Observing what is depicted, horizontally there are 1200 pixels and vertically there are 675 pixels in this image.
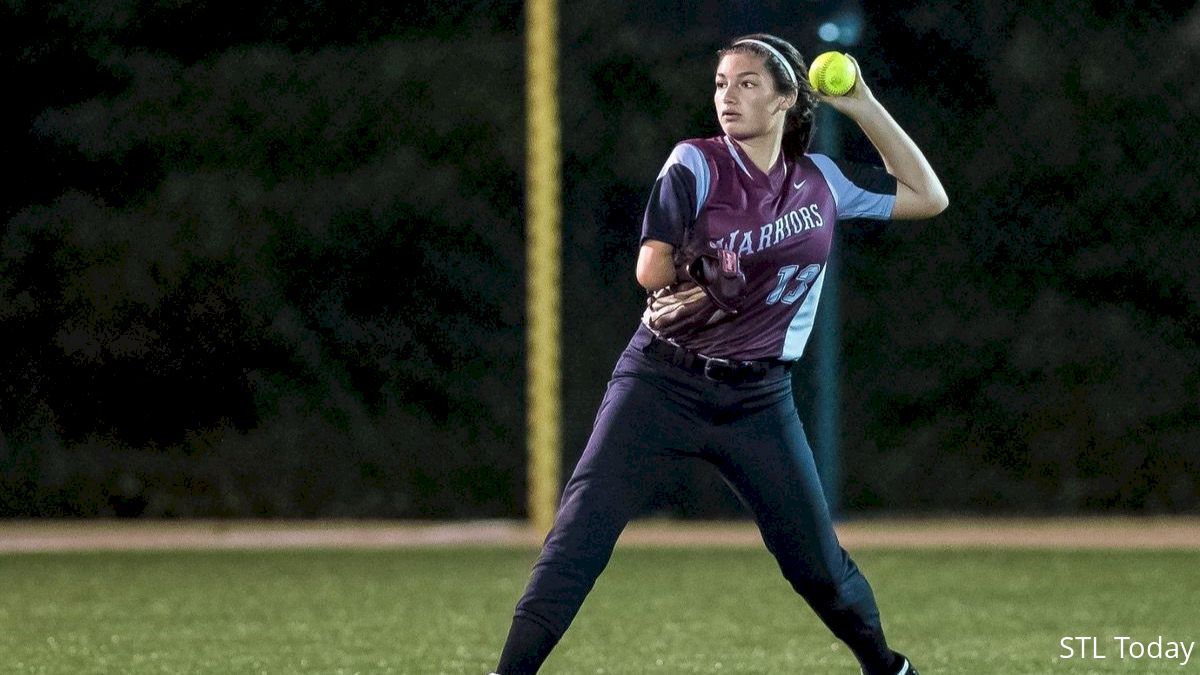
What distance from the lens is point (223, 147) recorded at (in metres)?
10.2

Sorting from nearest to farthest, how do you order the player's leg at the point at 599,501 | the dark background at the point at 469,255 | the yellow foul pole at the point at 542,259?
the player's leg at the point at 599,501
the yellow foul pole at the point at 542,259
the dark background at the point at 469,255

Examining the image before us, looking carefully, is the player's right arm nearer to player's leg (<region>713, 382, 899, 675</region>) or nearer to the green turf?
player's leg (<region>713, 382, 899, 675</region>)

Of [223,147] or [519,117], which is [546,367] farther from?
[223,147]

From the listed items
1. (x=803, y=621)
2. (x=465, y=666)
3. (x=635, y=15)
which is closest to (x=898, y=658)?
(x=465, y=666)

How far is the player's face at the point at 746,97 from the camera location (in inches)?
189

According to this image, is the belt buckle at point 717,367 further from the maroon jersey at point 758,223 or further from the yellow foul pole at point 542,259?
the yellow foul pole at point 542,259

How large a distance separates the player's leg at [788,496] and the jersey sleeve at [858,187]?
0.48m

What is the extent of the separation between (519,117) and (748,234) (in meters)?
5.48

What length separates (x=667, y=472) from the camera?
4863 millimetres

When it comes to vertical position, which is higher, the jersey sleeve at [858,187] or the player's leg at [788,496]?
the jersey sleeve at [858,187]

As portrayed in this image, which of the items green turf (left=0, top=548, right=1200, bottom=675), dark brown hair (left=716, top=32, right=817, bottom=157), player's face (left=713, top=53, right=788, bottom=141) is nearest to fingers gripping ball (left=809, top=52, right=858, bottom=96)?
dark brown hair (left=716, top=32, right=817, bottom=157)

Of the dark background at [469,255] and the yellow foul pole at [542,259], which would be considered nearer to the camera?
the yellow foul pole at [542,259]

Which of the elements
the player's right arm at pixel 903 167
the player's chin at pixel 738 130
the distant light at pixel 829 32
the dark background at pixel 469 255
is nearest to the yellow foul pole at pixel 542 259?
the dark background at pixel 469 255

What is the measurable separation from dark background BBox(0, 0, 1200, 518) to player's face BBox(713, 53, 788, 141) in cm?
515
